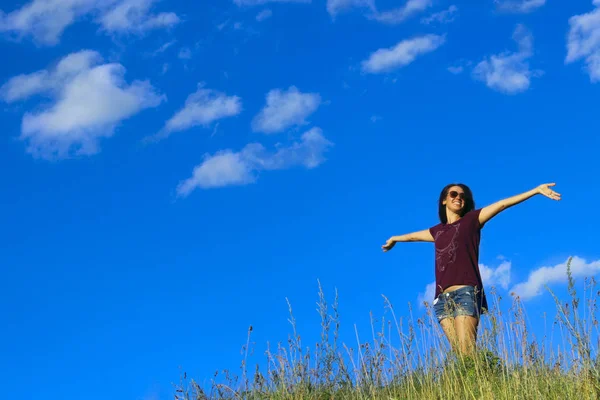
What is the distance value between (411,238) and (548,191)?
184 cm

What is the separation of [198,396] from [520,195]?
3651mm

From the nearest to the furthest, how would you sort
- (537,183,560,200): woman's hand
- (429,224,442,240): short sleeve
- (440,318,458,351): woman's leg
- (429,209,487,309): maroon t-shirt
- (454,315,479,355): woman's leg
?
(537,183,560,200): woman's hand, (454,315,479,355): woman's leg, (440,318,458,351): woman's leg, (429,209,487,309): maroon t-shirt, (429,224,442,240): short sleeve

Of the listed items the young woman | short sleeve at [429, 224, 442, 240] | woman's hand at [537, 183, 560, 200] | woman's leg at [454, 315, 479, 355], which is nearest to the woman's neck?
the young woman

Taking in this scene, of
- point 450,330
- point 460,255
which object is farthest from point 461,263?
point 450,330

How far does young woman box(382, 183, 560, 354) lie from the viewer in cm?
670

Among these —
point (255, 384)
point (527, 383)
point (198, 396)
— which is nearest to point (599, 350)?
point (527, 383)

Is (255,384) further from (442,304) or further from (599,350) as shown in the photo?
(599,350)

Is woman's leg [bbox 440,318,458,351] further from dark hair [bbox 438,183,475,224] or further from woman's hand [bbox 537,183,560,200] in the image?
woman's hand [bbox 537,183,560,200]

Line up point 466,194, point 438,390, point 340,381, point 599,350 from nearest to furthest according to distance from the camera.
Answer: point 599,350, point 438,390, point 340,381, point 466,194

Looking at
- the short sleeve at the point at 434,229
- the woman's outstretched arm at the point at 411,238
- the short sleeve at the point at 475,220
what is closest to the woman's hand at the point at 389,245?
the woman's outstretched arm at the point at 411,238

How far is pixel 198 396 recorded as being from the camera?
713 centimetres

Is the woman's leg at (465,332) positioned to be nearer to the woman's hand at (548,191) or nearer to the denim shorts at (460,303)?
the denim shorts at (460,303)

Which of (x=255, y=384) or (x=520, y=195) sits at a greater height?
(x=520, y=195)

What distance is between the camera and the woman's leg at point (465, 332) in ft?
21.9
